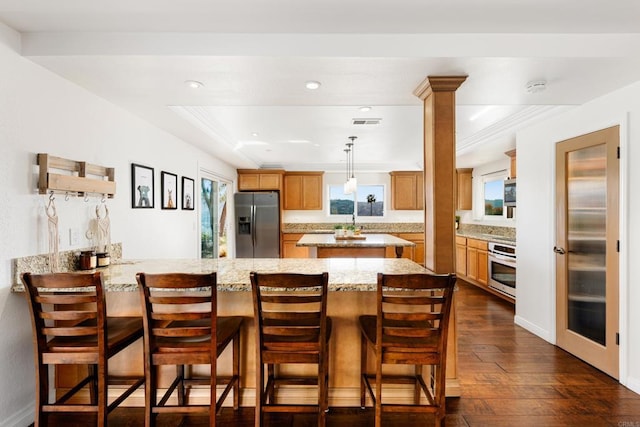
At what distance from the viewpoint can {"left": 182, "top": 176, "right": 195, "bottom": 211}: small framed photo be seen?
4.05 meters

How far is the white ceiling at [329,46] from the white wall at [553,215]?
9.6 inches

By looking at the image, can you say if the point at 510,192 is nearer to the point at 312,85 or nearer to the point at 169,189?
the point at 312,85

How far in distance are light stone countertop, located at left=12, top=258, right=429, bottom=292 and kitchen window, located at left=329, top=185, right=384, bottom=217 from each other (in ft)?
15.8

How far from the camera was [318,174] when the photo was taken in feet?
24.0

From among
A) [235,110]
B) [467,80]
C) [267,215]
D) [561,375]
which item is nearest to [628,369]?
[561,375]

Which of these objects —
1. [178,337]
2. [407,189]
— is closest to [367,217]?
[407,189]

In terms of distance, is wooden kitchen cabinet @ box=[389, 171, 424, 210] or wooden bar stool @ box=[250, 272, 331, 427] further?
wooden kitchen cabinet @ box=[389, 171, 424, 210]

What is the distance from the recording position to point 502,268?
4.66 metres

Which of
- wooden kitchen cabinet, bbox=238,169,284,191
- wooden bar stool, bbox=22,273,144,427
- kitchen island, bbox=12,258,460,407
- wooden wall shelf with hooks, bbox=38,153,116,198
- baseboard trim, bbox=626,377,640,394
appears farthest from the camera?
wooden kitchen cabinet, bbox=238,169,284,191

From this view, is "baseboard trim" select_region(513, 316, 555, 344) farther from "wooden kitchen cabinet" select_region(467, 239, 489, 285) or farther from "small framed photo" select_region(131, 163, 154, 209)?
"small framed photo" select_region(131, 163, 154, 209)

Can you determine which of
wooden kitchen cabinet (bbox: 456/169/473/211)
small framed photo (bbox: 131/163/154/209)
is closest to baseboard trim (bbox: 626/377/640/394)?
small framed photo (bbox: 131/163/154/209)

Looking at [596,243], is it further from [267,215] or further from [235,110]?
[267,215]

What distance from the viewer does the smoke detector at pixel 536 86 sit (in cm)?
227

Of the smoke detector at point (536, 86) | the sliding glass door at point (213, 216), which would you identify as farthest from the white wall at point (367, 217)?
the smoke detector at point (536, 86)
